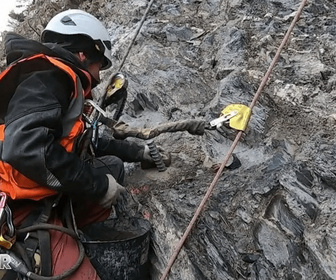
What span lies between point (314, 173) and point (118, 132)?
1656mm

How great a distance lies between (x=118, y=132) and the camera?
14.4ft

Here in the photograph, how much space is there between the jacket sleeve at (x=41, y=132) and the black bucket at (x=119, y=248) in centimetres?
48

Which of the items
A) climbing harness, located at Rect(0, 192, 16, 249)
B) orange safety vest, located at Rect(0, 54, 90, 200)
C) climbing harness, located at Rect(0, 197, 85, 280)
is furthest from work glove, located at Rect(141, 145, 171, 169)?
climbing harness, located at Rect(0, 192, 16, 249)

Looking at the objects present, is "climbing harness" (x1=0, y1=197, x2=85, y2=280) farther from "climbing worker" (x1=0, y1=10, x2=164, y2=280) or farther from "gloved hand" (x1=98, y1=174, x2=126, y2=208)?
"gloved hand" (x1=98, y1=174, x2=126, y2=208)

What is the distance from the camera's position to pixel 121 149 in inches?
174

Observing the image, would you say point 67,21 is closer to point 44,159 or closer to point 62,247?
point 44,159

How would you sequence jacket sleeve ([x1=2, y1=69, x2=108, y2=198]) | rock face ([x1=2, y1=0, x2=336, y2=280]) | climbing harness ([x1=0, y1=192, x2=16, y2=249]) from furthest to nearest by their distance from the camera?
rock face ([x1=2, y1=0, x2=336, y2=280]) → climbing harness ([x1=0, y1=192, x2=16, y2=249]) → jacket sleeve ([x1=2, y1=69, x2=108, y2=198])

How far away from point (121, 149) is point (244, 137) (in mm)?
1032

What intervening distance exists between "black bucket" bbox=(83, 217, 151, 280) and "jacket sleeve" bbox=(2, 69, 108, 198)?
484 millimetres

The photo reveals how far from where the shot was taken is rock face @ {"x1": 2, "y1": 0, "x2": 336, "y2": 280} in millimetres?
3402

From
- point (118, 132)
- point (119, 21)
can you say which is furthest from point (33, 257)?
point (119, 21)

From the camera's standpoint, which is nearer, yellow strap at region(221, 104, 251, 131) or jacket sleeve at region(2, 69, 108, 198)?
jacket sleeve at region(2, 69, 108, 198)

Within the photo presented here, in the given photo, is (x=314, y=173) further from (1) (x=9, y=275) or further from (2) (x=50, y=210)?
(1) (x=9, y=275)

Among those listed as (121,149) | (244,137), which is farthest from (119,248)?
(244,137)
